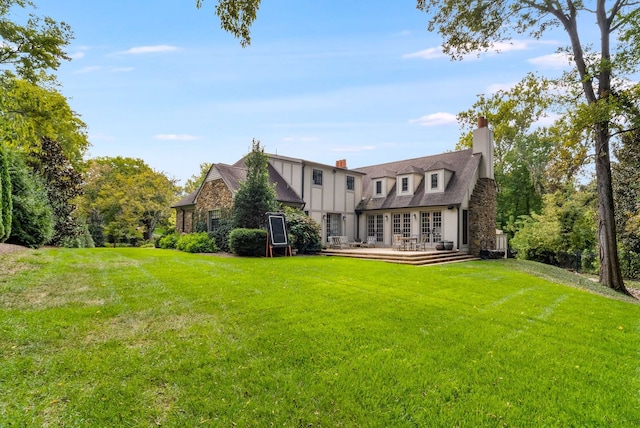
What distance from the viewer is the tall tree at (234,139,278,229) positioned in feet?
48.9

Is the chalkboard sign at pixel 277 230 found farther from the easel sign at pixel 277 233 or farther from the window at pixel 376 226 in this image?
the window at pixel 376 226

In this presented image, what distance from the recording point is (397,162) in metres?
23.2

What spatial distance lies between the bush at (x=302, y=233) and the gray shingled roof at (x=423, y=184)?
5.96 metres

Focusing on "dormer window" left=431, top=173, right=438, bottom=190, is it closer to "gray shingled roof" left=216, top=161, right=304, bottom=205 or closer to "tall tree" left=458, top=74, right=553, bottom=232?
"gray shingled roof" left=216, top=161, right=304, bottom=205

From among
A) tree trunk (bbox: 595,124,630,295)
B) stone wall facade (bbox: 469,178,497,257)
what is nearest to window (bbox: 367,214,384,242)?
stone wall facade (bbox: 469,178,497,257)

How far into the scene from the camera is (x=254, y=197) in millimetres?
14977

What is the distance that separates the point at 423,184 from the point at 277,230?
395 inches

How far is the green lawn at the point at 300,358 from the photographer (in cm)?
271

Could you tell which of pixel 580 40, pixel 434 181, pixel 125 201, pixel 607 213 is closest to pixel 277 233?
pixel 434 181

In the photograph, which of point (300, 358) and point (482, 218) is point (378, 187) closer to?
point (482, 218)

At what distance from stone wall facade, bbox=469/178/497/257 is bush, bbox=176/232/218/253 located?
1327cm

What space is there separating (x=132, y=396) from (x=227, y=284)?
421 cm

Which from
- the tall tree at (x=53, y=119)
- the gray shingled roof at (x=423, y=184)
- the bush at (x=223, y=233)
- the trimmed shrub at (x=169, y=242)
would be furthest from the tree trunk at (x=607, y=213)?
the tall tree at (x=53, y=119)

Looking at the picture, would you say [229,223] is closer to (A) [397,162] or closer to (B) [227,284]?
(B) [227,284]
